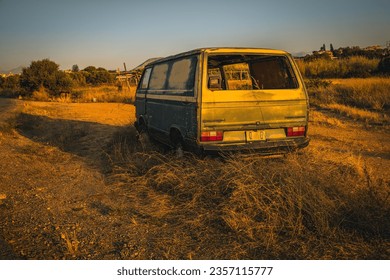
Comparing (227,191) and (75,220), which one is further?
(227,191)

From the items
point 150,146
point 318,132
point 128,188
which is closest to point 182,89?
point 128,188

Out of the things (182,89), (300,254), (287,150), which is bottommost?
(300,254)

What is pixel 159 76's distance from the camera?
6.32 metres

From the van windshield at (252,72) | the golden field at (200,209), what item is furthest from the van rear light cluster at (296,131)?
the van windshield at (252,72)

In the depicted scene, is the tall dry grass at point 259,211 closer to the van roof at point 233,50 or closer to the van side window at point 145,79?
the van roof at point 233,50

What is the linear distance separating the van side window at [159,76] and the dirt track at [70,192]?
71.7 inches

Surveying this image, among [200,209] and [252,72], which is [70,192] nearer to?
[200,209]

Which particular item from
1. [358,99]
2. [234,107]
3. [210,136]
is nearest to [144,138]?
[210,136]

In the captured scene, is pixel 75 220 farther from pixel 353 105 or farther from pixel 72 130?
pixel 353 105

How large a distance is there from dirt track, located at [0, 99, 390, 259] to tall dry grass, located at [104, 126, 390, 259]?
298 millimetres

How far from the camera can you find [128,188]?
4848mm

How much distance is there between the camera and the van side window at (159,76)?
6.00 meters

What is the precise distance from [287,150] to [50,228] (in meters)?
3.31

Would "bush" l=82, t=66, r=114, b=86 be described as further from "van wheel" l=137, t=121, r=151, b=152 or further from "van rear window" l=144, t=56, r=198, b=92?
"van rear window" l=144, t=56, r=198, b=92
